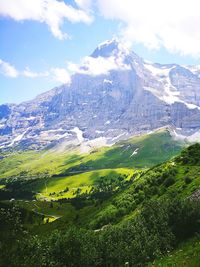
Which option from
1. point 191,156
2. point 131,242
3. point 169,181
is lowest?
point 169,181

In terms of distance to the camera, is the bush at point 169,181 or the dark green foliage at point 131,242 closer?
the dark green foliage at point 131,242

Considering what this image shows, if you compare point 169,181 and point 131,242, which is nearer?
point 131,242

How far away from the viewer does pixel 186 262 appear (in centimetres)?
4172

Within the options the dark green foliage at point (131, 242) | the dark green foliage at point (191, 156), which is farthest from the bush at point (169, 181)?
the dark green foliage at point (131, 242)

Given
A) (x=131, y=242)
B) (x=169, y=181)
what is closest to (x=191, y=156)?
(x=169, y=181)

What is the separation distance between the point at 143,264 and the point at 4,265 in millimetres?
23682

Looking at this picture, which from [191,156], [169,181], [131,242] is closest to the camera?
[131,242]

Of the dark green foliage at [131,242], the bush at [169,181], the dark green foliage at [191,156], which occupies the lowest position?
the bush at [169,181]

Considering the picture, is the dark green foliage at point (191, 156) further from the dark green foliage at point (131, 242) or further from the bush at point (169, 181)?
the dark green foliage at point (131, 242)

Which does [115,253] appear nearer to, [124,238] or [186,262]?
[124,238]

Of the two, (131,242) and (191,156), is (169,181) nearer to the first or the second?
(191,156)

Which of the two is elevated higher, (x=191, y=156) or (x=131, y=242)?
(x=131, y=242)

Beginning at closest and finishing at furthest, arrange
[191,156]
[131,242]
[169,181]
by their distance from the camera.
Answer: [131,242]
[169,181]
[191,156]

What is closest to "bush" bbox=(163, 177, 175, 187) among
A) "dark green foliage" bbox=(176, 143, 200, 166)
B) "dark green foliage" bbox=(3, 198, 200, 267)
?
"dark green foliage" bbox=(176, 143, 200, 166)
